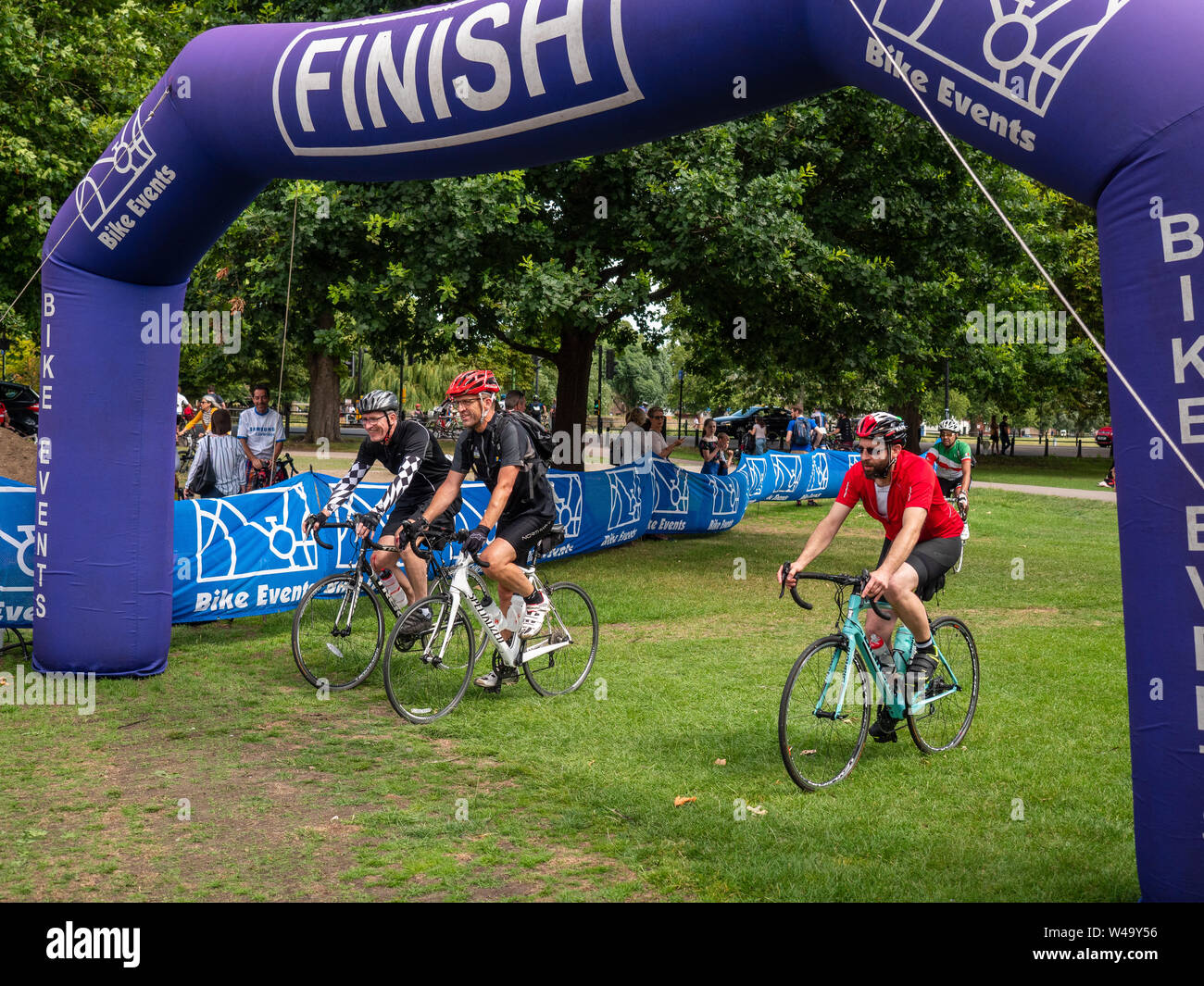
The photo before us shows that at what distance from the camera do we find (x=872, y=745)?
22.9 ft

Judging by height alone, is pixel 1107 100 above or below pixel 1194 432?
above

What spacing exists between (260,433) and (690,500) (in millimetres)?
7083

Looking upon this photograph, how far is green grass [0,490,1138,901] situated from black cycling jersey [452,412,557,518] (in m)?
1.42

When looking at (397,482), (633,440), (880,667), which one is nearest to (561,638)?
(397,482)

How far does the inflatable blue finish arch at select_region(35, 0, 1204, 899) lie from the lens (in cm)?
391

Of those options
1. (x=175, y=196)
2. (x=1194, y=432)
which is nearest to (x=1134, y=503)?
(x=1194, y=432)

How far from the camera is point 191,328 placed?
14.7m

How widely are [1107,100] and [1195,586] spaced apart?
1709 millimetres

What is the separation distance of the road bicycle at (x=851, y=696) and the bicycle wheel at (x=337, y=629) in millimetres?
3260

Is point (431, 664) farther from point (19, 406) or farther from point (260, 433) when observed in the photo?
point (19, 406)

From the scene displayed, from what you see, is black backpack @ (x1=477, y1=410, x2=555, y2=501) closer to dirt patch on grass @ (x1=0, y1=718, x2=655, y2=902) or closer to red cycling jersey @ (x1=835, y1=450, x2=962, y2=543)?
dirt patch on grass @ (x1=0, y1=718, x2=655, y2=902)

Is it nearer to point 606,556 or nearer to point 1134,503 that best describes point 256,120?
point 1134,503

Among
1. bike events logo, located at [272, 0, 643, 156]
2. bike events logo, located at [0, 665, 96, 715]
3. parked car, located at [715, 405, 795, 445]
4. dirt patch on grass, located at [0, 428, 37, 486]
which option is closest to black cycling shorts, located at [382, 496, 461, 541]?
bike events logo, located at [0, 665, 96, 715]
